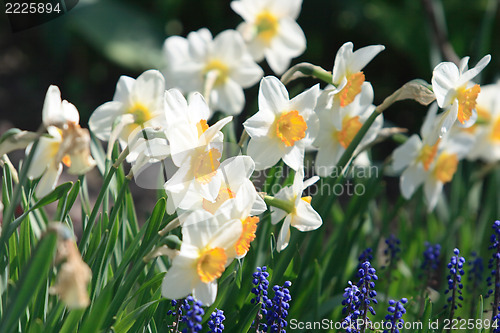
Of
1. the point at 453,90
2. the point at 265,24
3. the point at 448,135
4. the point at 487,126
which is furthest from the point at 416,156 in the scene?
the point at 487,126

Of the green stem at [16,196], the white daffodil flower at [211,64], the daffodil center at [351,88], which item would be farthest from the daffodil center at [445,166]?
the green stem at [16,196]

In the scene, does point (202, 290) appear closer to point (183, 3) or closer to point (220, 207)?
point (220, 207)

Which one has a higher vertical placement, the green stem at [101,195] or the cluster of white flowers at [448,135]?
the cluster of white flowers at [448,135]

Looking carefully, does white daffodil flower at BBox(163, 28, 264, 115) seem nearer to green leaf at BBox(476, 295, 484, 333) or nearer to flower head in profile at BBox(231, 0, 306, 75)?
flower head in profile at BBox(231, 0, 306, 75)

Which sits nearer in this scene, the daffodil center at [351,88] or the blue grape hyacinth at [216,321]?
the blue grape hyacinth at [216,321]

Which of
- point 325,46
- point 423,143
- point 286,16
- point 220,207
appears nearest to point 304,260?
point 423,143

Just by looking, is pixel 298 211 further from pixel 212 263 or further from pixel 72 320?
pixel 72 320

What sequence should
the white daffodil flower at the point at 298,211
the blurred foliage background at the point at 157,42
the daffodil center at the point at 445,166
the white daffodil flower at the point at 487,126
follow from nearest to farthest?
the white daffodil flower at the point at 298,211
the daffodil center at the point at 445,166
the white daffodil flower at the point at 487,126
the blurred foliage background at the point at 157,42

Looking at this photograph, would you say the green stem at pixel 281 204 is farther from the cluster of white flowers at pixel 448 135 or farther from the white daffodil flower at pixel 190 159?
the cluster of white flowers at pixel 448 135
